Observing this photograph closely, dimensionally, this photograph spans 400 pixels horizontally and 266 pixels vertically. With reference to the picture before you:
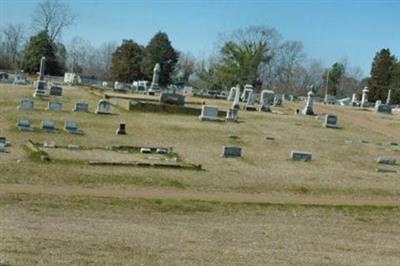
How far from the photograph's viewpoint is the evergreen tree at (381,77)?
3583 inches

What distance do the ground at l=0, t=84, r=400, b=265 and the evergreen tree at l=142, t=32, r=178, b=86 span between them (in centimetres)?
5909

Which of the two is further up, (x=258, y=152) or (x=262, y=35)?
(x=262, y=35)

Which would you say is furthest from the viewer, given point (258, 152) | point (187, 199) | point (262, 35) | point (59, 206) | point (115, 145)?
point (262, 35)

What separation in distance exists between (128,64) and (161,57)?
4.86 m

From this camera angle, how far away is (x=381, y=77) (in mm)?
91438

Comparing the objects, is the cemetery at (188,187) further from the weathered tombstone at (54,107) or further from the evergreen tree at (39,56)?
the evergreen tree at (39,56)

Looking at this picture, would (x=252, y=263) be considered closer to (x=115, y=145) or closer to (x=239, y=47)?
(x=115, y=145)

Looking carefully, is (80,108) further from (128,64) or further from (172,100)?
(128,64)

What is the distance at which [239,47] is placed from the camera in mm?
97188

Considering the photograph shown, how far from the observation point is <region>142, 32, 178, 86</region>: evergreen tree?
89.6 meters

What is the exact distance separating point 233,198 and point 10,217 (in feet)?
21.8

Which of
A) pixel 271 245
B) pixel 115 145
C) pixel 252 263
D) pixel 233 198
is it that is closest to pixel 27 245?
pixel 252 263

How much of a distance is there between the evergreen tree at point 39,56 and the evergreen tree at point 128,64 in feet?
29.6

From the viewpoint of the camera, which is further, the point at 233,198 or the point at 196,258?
→ the point at 233,198
